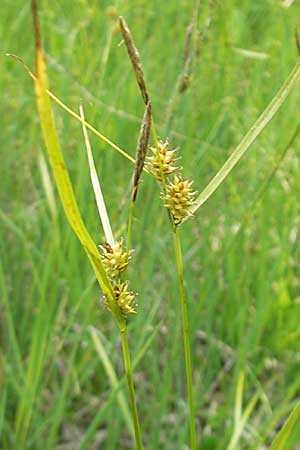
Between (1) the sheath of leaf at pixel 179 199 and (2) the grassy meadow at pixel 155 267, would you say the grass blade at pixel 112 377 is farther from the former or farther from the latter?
(1) the sheath of leaf at pixel 179 199

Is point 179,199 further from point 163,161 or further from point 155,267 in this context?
point 155,267

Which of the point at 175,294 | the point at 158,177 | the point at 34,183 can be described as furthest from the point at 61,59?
the point at 158,177

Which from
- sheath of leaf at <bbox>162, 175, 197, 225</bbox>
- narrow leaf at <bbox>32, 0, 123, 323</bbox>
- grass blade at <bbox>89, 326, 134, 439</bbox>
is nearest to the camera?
narrow leaf at <bbox>32, 0, 123, 323</bbox>

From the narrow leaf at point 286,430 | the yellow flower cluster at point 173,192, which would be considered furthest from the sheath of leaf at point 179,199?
the narrow leaf at point 286,430

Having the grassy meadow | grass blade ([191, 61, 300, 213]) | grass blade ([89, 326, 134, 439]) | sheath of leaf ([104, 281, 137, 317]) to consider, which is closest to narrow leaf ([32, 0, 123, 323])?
sheath of leaf ([104, 281, 137, 317])

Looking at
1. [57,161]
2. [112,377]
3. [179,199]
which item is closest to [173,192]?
[179,199]

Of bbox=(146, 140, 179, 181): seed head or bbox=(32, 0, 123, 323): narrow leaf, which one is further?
bbox=(146, 140, 179, 181): seed head

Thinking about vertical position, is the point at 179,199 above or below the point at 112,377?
above

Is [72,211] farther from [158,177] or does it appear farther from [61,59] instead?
[61,59]

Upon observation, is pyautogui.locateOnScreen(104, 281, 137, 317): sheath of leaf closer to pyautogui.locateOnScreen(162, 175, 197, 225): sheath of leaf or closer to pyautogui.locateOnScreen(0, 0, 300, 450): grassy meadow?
pyautogui.locateOnScreen(162, 175, 197, 225): sheath of leaf
